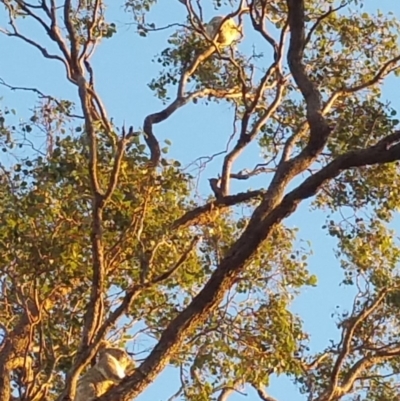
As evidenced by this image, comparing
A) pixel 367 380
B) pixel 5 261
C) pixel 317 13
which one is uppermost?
pixel 317 13

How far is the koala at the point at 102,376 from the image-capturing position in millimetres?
7684

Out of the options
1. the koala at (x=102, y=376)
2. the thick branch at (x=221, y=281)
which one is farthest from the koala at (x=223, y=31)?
the koala at (x=102, y=376)

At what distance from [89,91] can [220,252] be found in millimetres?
2045

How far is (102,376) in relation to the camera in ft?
25.6

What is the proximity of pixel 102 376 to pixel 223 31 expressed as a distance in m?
4.74

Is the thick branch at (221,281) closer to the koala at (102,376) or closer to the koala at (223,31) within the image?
the koala at (102,376)

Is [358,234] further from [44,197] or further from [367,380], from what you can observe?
[44,197]

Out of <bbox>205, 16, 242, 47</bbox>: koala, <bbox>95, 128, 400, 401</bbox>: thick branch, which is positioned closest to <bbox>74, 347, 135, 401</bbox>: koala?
<bbox>95, 128, 400, 401</bbox>: thick branch

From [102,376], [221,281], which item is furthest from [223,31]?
[102,376]

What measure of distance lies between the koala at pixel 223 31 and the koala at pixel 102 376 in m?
4.39

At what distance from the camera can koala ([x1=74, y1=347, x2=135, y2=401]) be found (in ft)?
25.2

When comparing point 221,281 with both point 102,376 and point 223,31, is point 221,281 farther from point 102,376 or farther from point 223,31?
point 223,31

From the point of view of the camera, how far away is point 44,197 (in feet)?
27.5

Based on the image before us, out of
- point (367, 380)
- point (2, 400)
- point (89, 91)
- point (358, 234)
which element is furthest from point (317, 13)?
point (2, 400)
